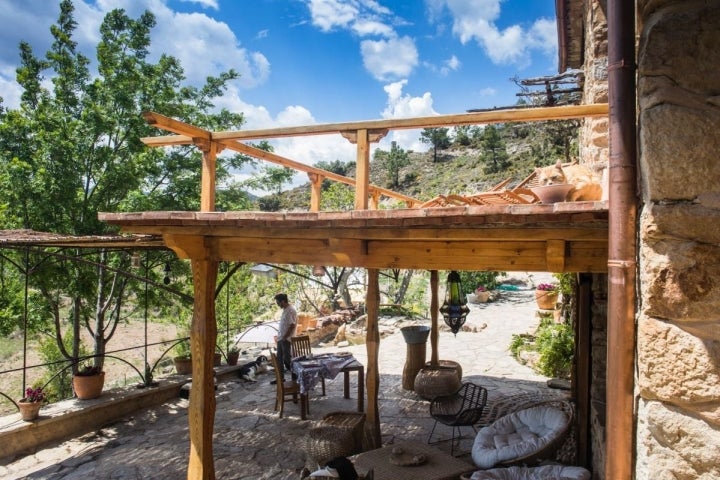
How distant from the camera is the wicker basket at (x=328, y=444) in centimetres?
447

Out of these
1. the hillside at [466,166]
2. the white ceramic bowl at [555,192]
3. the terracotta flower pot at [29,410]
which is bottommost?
the terracotta flower pot at [29,410]

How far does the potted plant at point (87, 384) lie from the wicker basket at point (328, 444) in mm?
3826

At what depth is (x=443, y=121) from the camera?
2.93 meters

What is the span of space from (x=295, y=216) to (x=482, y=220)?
4.03ft

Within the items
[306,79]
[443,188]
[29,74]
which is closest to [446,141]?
[443,188]

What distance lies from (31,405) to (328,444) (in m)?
3.99

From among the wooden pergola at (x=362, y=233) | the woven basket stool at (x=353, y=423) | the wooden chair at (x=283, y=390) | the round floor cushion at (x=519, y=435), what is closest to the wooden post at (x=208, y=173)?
the wooden pergola at (x=362, y=233)

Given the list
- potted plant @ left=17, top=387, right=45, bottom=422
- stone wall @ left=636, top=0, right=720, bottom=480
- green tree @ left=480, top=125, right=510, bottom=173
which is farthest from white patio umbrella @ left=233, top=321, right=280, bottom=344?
green tree @ left=480, top=125, right=510, bottom=173

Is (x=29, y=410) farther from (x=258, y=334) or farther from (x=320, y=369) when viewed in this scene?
(x=258, y=334)

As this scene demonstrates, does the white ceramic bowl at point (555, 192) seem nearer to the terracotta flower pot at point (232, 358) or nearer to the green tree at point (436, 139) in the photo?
the terracotta flower pot at point (232, 358)

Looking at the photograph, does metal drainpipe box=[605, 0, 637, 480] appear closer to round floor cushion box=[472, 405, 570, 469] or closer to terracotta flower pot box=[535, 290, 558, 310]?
round floor cushion box=[472, 405, 570, 469]

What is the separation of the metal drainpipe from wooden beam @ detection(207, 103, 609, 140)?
1005 mm

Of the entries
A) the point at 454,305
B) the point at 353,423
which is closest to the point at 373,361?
the point at 353,423

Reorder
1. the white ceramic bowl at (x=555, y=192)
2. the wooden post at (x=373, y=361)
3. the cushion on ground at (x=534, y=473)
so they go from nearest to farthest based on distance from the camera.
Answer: the white ceramic bowl at (x=555, y=192), the cushion on ground at (x=534, y=473), the wooden post at (x=373, y=361)
